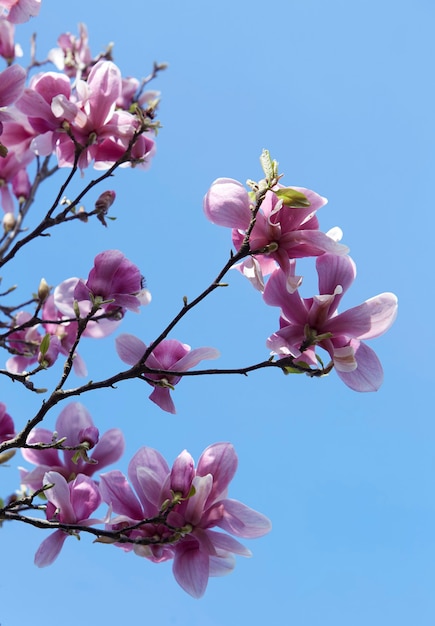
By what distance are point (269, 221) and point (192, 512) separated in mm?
855

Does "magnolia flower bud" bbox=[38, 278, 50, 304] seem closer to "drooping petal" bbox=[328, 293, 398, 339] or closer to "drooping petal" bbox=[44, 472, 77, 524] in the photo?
"drooping petal" bbox=[44, 472, 77, 524]

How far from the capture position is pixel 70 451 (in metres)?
2.19

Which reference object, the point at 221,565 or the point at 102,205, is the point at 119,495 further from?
the point at 102,205

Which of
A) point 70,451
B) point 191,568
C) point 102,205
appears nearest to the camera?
point 191,568

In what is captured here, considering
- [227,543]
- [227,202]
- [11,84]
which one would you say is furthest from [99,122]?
[227,543]

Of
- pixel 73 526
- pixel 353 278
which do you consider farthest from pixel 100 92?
pixel 73 526

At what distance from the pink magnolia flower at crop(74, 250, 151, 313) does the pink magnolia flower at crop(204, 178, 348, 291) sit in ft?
1.52

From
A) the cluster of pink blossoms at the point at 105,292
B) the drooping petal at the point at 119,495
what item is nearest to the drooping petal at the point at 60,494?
the drooping petal at the point at 119,495

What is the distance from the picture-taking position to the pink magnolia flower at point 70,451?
2.17m

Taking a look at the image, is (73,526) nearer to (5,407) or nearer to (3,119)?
(5,407)

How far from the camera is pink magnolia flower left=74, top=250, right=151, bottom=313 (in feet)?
6.61

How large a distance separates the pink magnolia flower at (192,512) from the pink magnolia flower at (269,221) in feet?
1.81

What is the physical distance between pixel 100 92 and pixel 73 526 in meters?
1.51

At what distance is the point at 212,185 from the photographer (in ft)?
5.50
